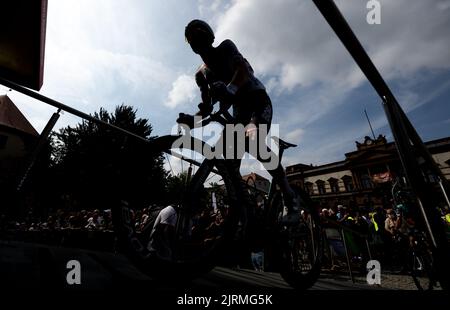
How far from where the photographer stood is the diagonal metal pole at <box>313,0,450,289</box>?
114 centimetres

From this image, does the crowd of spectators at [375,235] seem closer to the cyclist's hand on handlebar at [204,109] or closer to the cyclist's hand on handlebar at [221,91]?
the cyclist's hand on handlebar at [204,109]

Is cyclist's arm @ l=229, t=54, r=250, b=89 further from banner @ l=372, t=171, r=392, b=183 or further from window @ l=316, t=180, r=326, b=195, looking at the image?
window @ l=316, t=180, r=326, b=195

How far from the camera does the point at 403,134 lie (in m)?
1.74

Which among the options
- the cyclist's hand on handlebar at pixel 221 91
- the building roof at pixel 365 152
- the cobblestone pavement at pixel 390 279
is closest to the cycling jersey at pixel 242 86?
the cyclist's hand on handlebar at pixel 221 91

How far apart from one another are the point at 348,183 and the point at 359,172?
3.19m

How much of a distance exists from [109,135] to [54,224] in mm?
10787

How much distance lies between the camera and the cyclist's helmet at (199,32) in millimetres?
2219

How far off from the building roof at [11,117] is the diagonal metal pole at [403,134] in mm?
27203

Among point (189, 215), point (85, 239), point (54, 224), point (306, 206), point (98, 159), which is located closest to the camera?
point (189, 215)

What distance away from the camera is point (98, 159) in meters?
24.1
